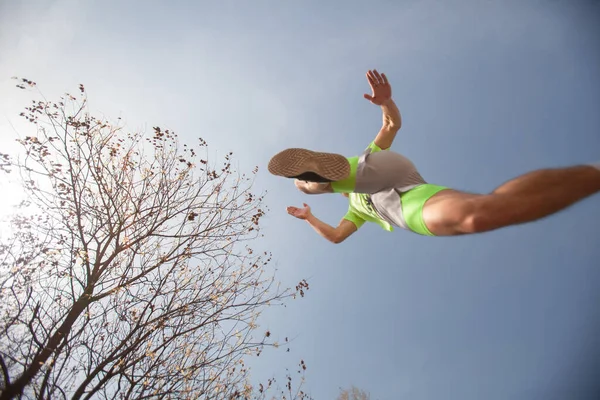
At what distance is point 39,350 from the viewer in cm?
343

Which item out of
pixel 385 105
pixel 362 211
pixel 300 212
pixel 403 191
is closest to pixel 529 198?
pixel 403 191

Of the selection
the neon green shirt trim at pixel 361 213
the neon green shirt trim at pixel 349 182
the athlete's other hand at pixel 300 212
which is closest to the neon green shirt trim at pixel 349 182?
the neon green shirt trim at pixel 349 182

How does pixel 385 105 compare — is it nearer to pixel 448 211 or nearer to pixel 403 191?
pixel 403 191

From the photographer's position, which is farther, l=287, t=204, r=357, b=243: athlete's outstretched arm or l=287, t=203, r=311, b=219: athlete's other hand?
l=287, t=203, r=311, b=219: athlete's other hand

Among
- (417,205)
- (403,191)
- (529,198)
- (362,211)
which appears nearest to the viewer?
(529,198)

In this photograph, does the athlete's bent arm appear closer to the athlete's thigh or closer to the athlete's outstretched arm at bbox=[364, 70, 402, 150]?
the athlete's outstretched arm at bbox=[364, 70, 402, 150]

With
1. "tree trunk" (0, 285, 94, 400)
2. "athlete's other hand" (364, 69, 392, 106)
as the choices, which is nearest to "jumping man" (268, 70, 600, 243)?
"athlete's other hand" (364, 69, 392, 106)

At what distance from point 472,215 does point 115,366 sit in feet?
15.8

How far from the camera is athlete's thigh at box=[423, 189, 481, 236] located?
1.17 m

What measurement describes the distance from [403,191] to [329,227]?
974 mm

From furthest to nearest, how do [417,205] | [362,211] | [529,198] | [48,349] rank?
[48,349] < [362,211] < [417,205] < [529,198]

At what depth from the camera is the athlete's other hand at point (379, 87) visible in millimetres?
2551

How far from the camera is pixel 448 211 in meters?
1.24

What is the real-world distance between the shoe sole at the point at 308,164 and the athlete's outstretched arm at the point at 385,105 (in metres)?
0.77
